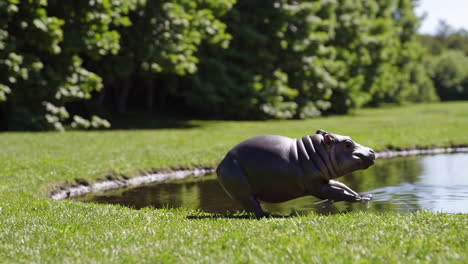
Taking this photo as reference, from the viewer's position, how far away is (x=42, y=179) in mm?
14344

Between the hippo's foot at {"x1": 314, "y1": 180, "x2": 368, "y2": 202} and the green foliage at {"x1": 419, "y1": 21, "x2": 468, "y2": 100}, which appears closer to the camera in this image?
the hippo's foot at {"x1": 314, "y1": 180, "x2": 368, "y2": 202}

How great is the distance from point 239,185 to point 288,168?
77 centimetres

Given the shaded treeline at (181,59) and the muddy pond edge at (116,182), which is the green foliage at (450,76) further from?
the muddy pond edge at (116,182)

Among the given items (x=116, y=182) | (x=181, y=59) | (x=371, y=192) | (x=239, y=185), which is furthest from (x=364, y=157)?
(x=181, y=59)

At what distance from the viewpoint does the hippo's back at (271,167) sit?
31.5 ft

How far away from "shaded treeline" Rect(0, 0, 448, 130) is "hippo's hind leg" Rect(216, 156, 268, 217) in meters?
17.2

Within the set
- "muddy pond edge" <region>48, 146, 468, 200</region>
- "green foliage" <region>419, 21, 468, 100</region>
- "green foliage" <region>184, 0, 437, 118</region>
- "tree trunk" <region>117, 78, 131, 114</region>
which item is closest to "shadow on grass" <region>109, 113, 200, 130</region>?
"tree trunk" <region>117, 78, 131, 114</region>

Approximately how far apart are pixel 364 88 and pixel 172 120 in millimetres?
23363

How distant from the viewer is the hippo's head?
9.77 m

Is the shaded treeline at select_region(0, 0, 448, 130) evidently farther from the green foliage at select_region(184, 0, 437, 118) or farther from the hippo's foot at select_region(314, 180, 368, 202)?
the hippo's foot at select_region(314, 180, 368, 202)

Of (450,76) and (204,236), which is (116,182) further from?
(450,76)

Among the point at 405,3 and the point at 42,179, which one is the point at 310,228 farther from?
the point at 405,3

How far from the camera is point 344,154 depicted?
387 inches

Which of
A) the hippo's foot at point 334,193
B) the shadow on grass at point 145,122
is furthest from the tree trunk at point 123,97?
the hippo's foot at point 334,193
